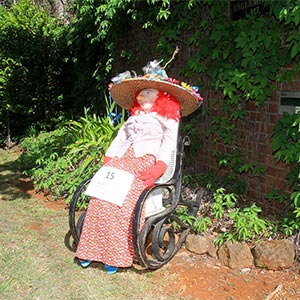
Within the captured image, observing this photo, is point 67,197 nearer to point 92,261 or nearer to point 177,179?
point 92,261

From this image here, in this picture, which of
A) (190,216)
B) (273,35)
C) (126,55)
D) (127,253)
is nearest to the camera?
(127,253)

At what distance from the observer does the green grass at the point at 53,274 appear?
2.89 metres

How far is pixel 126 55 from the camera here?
21.9 feet

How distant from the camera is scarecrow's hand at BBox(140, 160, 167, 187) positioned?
124 inches

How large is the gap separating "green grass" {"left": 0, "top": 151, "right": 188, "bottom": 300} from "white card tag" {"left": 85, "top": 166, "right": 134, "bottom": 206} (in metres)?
0.61

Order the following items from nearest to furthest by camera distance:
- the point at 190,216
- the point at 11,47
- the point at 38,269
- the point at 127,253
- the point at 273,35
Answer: the point at 127,253
the point at 38,269
the point at 273,35
the point at 190,216
the point at 11,47

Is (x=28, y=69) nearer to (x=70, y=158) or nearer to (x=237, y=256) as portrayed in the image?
(x=70, y=158)

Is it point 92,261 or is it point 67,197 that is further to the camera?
point 67,197

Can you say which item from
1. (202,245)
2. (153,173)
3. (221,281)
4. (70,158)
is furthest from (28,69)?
(221,281)

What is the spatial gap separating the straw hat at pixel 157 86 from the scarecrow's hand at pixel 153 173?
60 cm

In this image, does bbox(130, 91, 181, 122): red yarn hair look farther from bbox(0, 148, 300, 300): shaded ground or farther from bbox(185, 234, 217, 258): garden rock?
bbox(0, 148, 300, 300): shaded ground

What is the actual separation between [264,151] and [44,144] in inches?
167

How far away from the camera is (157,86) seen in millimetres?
3354

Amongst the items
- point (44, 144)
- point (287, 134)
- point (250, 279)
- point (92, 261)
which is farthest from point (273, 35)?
point (44, 144)
